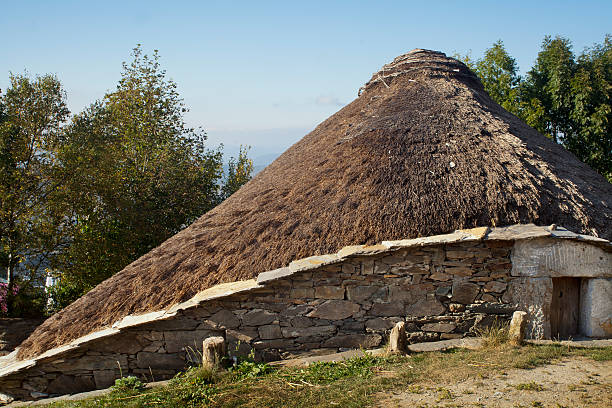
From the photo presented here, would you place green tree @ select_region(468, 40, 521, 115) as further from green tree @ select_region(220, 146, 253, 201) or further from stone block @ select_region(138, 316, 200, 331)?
stone block @ select_region(138, 316, 200, 331)

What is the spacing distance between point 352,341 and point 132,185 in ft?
22.6

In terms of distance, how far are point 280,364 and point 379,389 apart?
5.68ft

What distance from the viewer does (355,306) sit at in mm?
6801

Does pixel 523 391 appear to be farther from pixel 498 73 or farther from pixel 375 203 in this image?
pixel 498 73

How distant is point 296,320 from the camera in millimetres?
6766

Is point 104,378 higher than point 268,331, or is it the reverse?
point 268,331

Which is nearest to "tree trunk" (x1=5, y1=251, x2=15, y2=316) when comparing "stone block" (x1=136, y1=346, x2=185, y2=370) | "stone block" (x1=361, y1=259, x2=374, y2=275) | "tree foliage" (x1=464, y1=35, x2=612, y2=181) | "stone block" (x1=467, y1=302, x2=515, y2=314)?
"stone block" (x1=136, y1=346, x2=185, y2=370)

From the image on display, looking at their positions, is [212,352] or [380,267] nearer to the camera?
[212,352]

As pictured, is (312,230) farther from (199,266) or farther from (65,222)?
(65,222)

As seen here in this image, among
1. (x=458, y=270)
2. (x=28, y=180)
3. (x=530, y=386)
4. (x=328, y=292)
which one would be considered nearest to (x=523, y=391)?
(x=530, y=386)

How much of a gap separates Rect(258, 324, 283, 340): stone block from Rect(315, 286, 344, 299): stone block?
73cm

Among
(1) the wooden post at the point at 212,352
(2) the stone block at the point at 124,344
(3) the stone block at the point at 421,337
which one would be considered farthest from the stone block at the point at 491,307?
(2) the stone block at the point at 124,344

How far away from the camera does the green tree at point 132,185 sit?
10406mm

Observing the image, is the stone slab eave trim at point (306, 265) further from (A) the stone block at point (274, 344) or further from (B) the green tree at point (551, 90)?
(B) the green tree at point (551, 90)
